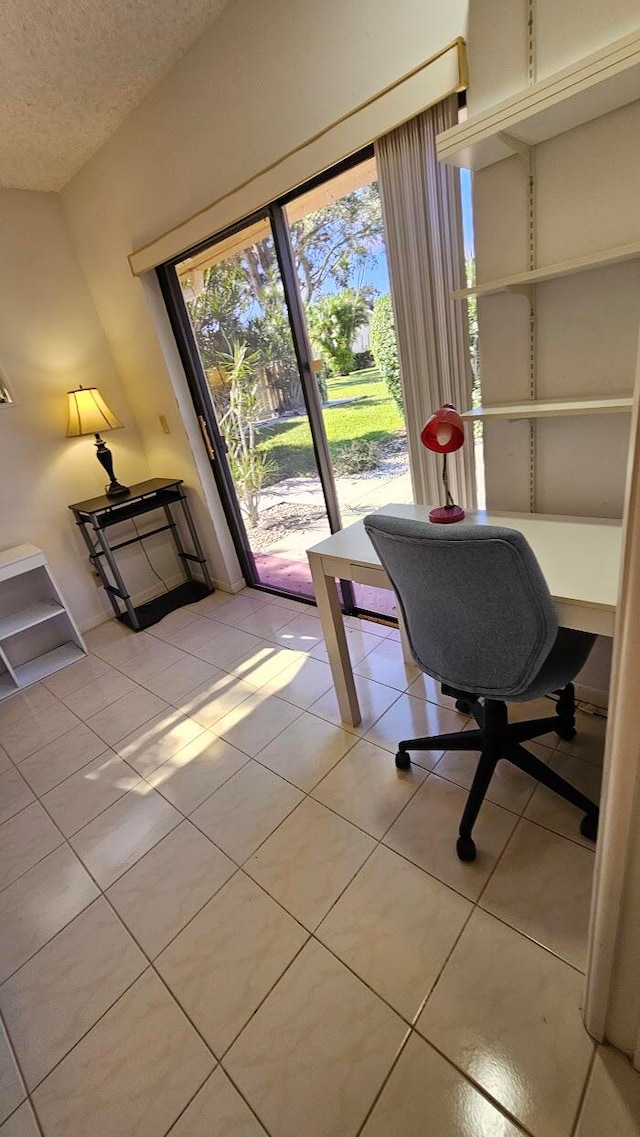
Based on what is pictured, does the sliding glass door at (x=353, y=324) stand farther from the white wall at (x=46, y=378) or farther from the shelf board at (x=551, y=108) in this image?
the white wall at (x=46, y=378)

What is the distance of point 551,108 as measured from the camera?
3.52ft

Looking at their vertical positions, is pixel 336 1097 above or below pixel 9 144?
below

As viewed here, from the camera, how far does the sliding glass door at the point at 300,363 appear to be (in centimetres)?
192

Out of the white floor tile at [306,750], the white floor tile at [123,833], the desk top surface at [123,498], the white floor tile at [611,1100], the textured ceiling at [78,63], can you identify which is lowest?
the white floor tile at [611,1100]

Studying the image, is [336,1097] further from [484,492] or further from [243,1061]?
[484,492]

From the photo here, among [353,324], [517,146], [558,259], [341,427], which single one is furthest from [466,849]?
[353,324]

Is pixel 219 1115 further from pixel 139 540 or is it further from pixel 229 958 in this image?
pixel 139 540

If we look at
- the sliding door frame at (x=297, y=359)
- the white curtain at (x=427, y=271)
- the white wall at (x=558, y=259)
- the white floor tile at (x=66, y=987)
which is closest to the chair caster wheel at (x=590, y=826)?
the white wall at (x=558, y=259)

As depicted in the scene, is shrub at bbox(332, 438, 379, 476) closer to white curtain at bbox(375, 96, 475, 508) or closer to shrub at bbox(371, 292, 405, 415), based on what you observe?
shrub at bbox(371, 292, 405, 415)

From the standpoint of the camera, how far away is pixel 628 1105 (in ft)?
2.84

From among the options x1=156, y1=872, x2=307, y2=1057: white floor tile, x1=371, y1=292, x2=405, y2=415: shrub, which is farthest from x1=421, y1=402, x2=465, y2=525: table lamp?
x1=156, y1=872, x2=307, y2=1057: white floor tile

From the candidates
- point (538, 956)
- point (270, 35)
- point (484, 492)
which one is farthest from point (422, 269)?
point (538, 956)

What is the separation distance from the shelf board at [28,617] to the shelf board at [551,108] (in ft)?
8.93

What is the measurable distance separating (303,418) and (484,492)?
1.05 meters
